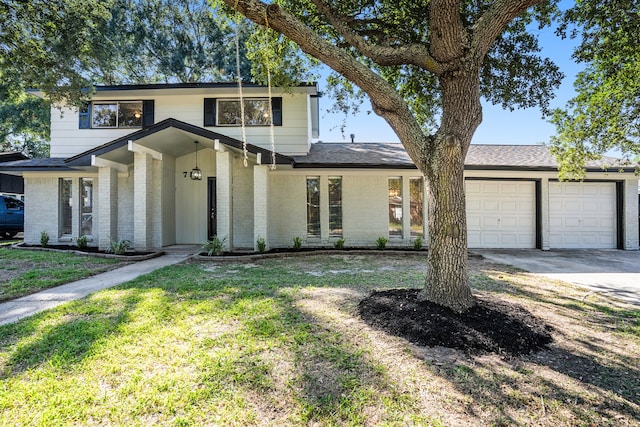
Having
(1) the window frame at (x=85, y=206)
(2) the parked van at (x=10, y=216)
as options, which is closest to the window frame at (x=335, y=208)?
(1) the window frame at (x=85, y=206)

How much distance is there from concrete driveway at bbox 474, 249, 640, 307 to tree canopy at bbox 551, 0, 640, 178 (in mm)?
2577

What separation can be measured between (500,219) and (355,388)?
10817mm

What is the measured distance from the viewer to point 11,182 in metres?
18.7

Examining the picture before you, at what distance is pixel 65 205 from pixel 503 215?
16.1m

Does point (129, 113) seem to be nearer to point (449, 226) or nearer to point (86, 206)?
point (86, 206)

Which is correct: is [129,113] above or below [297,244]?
above

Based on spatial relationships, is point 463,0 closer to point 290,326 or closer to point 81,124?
point 290,326

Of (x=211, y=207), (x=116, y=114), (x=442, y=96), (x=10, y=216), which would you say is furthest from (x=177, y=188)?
(x=442, y=96)

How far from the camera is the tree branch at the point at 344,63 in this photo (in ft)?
13.2

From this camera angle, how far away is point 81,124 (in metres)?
11.4

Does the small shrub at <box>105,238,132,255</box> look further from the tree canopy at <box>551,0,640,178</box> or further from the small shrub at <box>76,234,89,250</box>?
the tree canopy at <box>551,0,640,178</box>

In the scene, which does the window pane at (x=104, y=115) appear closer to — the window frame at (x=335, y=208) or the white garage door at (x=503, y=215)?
the window frame at (x=335, y=208)

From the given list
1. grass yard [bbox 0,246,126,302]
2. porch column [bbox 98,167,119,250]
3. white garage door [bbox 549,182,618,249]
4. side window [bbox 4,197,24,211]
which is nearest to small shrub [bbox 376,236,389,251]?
white garage door [bbox 549,182,618,249]

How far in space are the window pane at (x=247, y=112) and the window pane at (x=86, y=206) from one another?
5339mm
